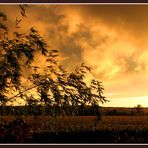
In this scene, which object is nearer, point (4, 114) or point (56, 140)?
point (4, 114)

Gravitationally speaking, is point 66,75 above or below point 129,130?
above

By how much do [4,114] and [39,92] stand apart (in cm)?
173

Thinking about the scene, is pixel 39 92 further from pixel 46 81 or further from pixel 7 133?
pixel 7 133

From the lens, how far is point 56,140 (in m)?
25.7

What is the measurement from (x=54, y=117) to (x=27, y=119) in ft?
4.09

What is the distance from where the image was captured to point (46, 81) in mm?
19266

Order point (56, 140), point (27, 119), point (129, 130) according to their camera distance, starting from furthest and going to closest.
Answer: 1. point (129, 130)
2. point (56, 140)
3. point (27, 119)

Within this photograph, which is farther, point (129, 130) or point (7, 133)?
point (129, 130)
